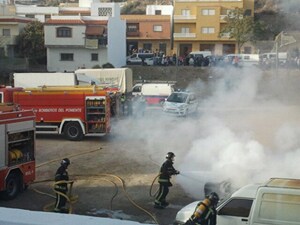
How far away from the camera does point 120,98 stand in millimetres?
23203

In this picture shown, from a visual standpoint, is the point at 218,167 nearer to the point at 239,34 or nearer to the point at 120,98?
the point at 120,98

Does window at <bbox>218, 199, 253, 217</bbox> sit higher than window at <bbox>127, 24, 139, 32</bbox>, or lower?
lower

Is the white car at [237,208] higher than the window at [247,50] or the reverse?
the reverse

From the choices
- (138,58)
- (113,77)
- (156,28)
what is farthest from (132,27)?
(113,77)

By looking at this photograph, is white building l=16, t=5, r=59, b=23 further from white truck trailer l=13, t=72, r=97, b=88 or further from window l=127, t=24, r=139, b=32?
white truck trailer l=13, t=72, r=97, b=88

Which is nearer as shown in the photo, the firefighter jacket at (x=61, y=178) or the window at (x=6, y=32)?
the firefighter jacket at (x=61, y=178)

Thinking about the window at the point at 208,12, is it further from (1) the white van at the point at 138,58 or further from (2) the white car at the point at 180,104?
(2) the white car at the point at 180,104

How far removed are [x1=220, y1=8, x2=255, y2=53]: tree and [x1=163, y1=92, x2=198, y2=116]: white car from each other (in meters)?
23.5

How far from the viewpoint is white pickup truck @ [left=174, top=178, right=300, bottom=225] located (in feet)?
23.5

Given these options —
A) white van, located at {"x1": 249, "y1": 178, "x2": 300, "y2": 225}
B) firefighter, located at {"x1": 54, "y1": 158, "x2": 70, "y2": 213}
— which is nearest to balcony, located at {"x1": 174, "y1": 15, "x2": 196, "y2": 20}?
firefighter, located at {"x1": 54, "y1": 158, "x2": 70, "y2": 213}

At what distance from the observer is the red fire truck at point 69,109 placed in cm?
1925

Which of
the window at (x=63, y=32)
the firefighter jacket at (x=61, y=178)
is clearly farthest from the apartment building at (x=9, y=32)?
the firefighter jacket at (x=61, y=178)

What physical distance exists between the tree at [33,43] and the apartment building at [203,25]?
16327mm

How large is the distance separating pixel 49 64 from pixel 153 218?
3701 centimetres
